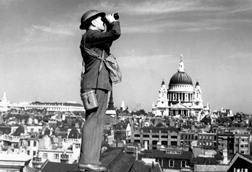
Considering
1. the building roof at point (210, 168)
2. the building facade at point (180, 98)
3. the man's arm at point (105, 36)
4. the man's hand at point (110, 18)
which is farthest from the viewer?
the building facade at point (180, 98)

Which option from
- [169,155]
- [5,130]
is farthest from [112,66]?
[5,130]

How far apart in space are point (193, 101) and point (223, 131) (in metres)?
90.8

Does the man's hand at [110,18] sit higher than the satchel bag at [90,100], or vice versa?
the man's hand at [110,18]

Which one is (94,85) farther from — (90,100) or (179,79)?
(179,79)

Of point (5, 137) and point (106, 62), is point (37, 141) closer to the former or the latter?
point (5, 137)

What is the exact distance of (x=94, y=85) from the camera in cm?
672

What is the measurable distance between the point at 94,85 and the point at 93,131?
609 millimetres

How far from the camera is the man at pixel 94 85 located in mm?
6723

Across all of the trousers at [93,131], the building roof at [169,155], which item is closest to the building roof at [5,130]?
the building roof at [169,155]

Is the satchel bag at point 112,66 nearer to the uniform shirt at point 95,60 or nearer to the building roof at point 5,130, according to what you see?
the uniform shirt at point 95,60

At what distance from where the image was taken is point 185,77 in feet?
616

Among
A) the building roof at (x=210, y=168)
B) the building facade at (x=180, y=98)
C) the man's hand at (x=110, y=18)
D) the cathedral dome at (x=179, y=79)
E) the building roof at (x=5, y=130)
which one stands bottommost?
the building roof at (x=210, y=168)

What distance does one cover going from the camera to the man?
6.72 m

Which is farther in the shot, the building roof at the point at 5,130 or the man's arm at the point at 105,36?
the building roof at the point at 5,130
